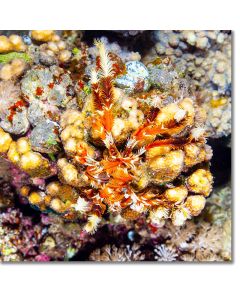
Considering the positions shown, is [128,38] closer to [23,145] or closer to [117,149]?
→ [117,149]

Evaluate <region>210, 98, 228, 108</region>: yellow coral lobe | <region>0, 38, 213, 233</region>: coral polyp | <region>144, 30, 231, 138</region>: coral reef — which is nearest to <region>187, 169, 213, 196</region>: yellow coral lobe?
<region>0, 38, 213, 233</region>: coral polyp

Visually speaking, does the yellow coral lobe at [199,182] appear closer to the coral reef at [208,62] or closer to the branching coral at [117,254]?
the coral reef at [208,62]

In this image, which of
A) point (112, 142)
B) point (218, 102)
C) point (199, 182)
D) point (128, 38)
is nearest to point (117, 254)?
point (199, 182)

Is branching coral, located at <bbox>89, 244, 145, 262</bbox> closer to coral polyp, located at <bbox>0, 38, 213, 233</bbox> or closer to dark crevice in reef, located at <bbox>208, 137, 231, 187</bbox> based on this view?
coral polyp, located at <bbox>0, 38, 213, 233</bbox>

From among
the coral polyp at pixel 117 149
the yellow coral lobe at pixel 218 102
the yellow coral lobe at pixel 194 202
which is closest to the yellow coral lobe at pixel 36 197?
the coral polyp at pixel 117 149
